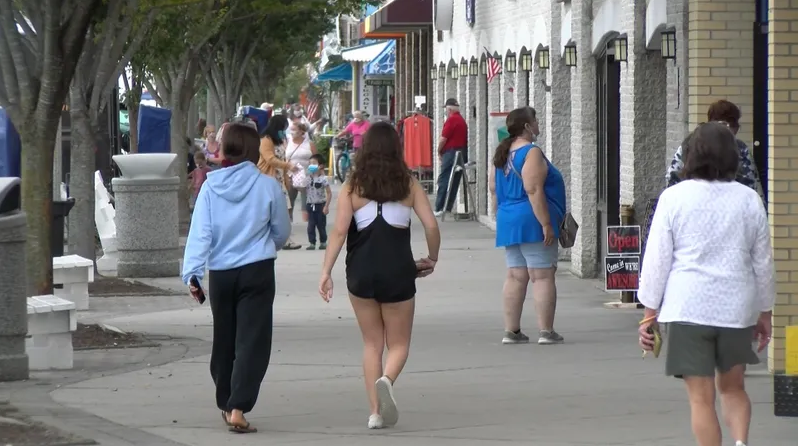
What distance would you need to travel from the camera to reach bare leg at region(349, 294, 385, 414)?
27.3 ft

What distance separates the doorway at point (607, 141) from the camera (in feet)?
52.0

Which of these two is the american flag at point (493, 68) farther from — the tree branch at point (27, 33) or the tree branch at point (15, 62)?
the tree branch at point (15, 62)

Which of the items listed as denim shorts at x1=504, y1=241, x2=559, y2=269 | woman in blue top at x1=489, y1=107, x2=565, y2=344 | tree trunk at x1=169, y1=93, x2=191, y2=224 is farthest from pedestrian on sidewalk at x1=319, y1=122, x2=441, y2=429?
tree trunk at x1=169, y1=93, x2=191, y2=224

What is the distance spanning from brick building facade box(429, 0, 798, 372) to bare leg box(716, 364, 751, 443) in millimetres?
976

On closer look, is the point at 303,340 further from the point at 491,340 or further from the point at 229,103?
the point at 229,103

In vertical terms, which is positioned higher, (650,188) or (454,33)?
(454,33)

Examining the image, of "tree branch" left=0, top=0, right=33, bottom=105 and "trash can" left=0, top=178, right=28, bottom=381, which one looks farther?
"tree branch" left=0, top=0, right=33, bottom=105

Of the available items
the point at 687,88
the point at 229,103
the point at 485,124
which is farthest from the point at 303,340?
the point at 229,103

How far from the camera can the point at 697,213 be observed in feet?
21.0

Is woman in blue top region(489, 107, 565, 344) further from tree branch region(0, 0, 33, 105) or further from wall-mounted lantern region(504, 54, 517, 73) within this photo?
wall-mounted lantern region(504, 54, 517, 73)

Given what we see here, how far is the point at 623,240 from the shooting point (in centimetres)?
1276

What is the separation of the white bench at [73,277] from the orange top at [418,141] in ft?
56.8

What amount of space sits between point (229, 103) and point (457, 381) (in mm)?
34093

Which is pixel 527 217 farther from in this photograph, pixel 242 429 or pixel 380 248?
pixel 242 429
